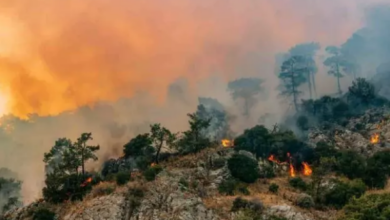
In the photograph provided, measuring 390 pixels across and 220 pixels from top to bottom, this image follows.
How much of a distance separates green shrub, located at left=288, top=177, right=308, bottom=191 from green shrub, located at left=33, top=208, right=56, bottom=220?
1756 inches

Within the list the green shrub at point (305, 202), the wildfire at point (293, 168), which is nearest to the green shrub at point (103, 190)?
the green shrub at point (305, 202)

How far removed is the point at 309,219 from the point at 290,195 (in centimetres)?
838

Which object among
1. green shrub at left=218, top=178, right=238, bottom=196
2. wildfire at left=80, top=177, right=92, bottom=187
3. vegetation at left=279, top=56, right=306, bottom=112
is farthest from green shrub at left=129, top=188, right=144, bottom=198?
vegetation at left=279, top=56, right=306, bottom=112

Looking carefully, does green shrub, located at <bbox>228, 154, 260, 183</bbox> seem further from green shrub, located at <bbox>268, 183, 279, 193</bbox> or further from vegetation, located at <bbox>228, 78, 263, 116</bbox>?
vegetation, located at <bbox>228, 78, 263, 116</bbox>

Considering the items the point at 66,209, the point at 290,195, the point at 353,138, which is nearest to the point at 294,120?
the point at 353,138

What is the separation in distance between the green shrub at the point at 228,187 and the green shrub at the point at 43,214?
30549 millimetres

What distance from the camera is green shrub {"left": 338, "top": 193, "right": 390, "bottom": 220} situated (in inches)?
2151

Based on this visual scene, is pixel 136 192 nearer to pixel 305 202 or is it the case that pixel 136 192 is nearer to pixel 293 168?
pixel 305 202

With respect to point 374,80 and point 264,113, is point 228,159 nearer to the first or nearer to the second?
point 264,113

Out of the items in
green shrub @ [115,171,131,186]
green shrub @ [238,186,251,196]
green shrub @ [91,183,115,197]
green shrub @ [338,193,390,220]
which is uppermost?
green shrub @ [115,171,131,186]

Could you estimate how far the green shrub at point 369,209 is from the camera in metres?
54.6

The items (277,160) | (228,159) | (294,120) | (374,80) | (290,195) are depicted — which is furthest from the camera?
(374,80)

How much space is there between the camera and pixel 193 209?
70.1m

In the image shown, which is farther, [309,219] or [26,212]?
[26,212]
